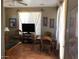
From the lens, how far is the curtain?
34.3ft

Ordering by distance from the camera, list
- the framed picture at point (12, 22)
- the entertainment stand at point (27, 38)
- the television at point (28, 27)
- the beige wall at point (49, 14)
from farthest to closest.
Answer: the framed picture at point (12, 22) < the television at point (28, 27) < the entertainment stand at point (27, 38) < the beige wall at point (49, 14)

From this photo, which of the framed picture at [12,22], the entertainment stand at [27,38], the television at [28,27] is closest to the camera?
the entertainment stand at [27,38]

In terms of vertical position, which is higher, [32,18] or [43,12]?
[43,12]

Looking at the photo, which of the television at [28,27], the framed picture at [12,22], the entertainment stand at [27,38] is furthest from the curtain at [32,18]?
the entertainment stand at [27,38]

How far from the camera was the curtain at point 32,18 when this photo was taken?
A: 10.5 m

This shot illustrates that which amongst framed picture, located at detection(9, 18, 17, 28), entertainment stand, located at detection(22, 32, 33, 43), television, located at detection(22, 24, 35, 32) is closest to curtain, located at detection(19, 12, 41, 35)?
television, located at detection(22, 24, 35, 32)

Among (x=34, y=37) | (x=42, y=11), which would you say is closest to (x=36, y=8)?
(x=42, y=11)

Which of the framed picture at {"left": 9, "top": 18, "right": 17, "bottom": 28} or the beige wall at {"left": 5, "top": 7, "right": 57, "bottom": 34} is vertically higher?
the beige wall at {"left": 5, "top": 7, "right": 57, "bottom": 34}

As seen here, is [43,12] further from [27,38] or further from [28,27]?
[27,38]

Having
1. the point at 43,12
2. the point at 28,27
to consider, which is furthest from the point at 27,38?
the point at 43,12

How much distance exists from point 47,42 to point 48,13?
3.22 meters

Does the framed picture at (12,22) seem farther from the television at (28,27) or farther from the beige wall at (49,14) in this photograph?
the beige wall at (49,14)

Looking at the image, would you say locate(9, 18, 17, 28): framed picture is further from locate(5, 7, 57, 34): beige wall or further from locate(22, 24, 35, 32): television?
locate(22, 24, 35, 32): television

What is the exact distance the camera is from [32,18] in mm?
10664
